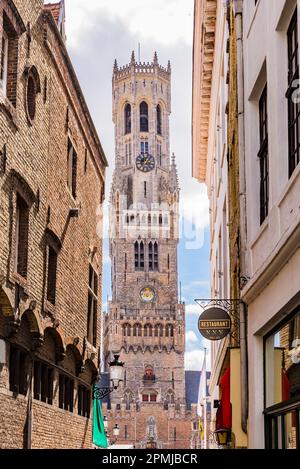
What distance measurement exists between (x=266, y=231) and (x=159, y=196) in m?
115

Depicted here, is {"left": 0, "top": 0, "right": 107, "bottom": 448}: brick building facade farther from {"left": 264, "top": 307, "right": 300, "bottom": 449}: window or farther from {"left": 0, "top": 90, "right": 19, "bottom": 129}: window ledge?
{"left": 264, "top": 307, "right": 300, "bottom": 449}: window

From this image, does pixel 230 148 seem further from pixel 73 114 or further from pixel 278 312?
pixel 278 312

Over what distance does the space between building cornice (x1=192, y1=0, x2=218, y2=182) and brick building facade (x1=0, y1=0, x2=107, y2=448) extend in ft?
12.6

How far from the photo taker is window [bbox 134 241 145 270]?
12475 cm

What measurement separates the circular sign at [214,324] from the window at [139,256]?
109891 millimetres

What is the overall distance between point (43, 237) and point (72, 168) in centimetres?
468

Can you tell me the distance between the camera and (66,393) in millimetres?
20312

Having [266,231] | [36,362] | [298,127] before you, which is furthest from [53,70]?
[298,127]

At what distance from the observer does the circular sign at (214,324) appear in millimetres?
14508

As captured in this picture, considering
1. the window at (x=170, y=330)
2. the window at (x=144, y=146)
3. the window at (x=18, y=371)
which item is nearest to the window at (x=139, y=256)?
the window at (x=170, y=330)

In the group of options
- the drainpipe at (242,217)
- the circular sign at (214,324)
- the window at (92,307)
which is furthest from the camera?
the window at (92,307)

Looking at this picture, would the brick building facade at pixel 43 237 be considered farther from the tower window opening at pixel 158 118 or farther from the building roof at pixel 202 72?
the tower window opening at pixel 158 118

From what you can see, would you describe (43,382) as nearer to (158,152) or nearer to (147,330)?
(147,330)

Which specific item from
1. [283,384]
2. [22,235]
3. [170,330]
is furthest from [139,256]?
[283,384]
